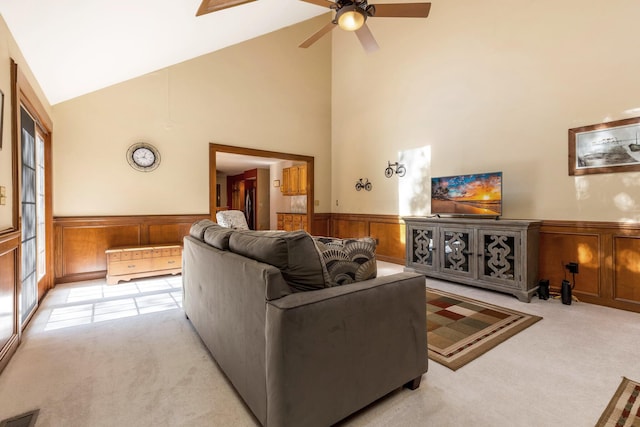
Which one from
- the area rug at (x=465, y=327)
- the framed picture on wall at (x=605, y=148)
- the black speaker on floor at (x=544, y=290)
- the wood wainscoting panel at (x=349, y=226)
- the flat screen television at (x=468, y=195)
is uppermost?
the framed picture on wall at (x=605, y=148)

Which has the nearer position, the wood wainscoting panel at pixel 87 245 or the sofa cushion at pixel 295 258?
the sofa cushion at pixel 295 258

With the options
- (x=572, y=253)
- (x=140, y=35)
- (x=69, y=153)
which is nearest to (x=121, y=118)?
(x=69, y=153)

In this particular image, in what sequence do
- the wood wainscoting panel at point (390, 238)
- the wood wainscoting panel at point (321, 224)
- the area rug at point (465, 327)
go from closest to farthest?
the area rug at point (465, 327) → the wood wainscoting panel at point (390, 238) → the wood wainscoting panel at point (321, 224)

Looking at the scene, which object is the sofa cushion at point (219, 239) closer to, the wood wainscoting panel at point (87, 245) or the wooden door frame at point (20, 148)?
the wooden door frame at point (20, 148)

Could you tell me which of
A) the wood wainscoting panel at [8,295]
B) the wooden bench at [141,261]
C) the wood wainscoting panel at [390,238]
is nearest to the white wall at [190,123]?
the wooden bench at [141,261]

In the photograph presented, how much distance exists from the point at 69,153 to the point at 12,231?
2.40 m

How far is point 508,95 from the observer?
390 centimetres

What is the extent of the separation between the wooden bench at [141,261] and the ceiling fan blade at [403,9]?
393cm

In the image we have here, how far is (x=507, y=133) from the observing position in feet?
12.9

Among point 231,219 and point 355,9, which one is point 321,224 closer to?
point 231,219

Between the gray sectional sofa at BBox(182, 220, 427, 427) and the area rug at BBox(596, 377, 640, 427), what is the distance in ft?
2.89

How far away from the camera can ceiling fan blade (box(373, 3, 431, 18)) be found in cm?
260

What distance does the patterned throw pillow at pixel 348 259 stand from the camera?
63.0 inches

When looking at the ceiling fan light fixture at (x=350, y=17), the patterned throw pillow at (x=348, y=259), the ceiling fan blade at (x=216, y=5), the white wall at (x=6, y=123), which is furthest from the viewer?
the ceiling fan light fixture at (x=350, y=17)
